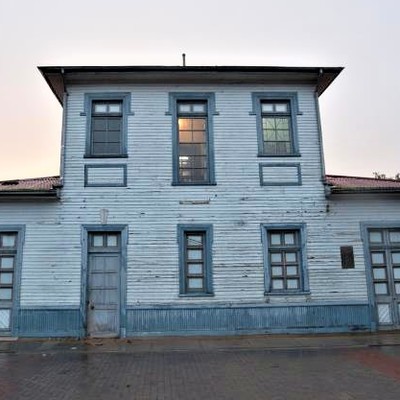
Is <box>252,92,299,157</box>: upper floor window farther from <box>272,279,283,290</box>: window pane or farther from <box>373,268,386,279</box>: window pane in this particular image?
<box>373,268,386,279</box>: window pane

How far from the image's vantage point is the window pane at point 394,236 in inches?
557

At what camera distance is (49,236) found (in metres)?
13.3

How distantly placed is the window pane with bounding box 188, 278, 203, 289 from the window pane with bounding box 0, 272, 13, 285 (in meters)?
4.73

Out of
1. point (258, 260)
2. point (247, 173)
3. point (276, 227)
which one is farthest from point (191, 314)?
point (247, 173)

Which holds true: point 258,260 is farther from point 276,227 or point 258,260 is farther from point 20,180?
point 20,180

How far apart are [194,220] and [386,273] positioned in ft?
18.2

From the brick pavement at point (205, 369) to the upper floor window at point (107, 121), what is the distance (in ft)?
17.3

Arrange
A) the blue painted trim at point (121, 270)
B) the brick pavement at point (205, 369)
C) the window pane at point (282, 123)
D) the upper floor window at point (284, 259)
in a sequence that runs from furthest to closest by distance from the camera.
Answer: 1. the window pane at point (282, 123)
2. the upper floor window at point (284, 259)
3. the blue painted trim at point (121, 270)
4. the brick pavement at point (205, 369)

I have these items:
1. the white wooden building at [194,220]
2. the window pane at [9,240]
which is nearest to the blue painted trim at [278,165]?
the white wooden building at [194,220]

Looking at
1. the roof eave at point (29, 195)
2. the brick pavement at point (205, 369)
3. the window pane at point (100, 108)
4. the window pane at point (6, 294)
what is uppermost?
the window pane at point (100, 108)

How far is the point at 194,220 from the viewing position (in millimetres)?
13594

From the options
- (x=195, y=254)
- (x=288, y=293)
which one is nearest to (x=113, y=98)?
(x=195, y=254)

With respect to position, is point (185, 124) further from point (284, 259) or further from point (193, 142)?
point (284, 259)

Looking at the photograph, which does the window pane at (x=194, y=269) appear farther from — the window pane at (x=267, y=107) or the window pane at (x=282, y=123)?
the window pane at (x=267, y=107)
